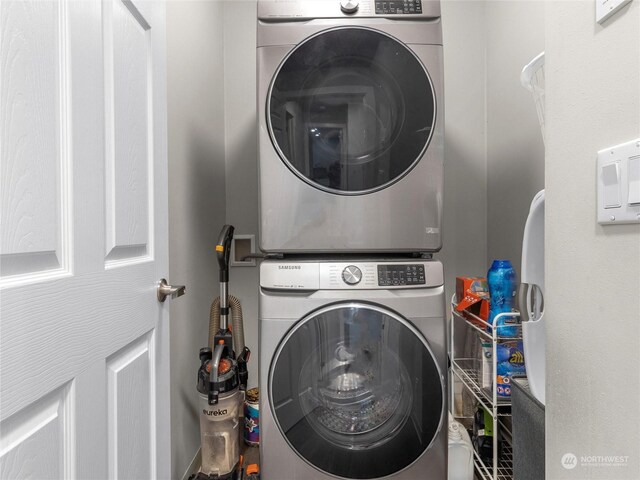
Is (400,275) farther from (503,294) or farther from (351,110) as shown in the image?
(351,110)

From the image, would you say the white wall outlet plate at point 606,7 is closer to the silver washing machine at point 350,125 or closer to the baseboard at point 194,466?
the silver washing machine at point 350,125

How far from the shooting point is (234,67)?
1.91 m

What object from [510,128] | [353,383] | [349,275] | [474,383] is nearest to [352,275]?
[349,275]

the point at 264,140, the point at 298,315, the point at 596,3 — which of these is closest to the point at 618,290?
the point at 596,3

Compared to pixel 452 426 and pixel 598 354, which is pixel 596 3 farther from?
pixel 452 426

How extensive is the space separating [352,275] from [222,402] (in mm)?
655

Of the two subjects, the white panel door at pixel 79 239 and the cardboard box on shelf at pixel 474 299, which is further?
the cardboard box on shelf at pixel 474 299

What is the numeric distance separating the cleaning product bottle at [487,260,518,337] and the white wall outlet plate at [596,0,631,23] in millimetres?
911

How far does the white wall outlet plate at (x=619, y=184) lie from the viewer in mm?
477

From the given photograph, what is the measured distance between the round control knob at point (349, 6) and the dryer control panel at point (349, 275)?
0.83 m

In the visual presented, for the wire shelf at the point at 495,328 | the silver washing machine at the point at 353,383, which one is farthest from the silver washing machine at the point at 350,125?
the wire shelf at the point at 495,328

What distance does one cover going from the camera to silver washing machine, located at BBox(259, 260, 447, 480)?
3.86ft

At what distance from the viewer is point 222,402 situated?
4.33 feet

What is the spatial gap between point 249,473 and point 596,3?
1.62m
